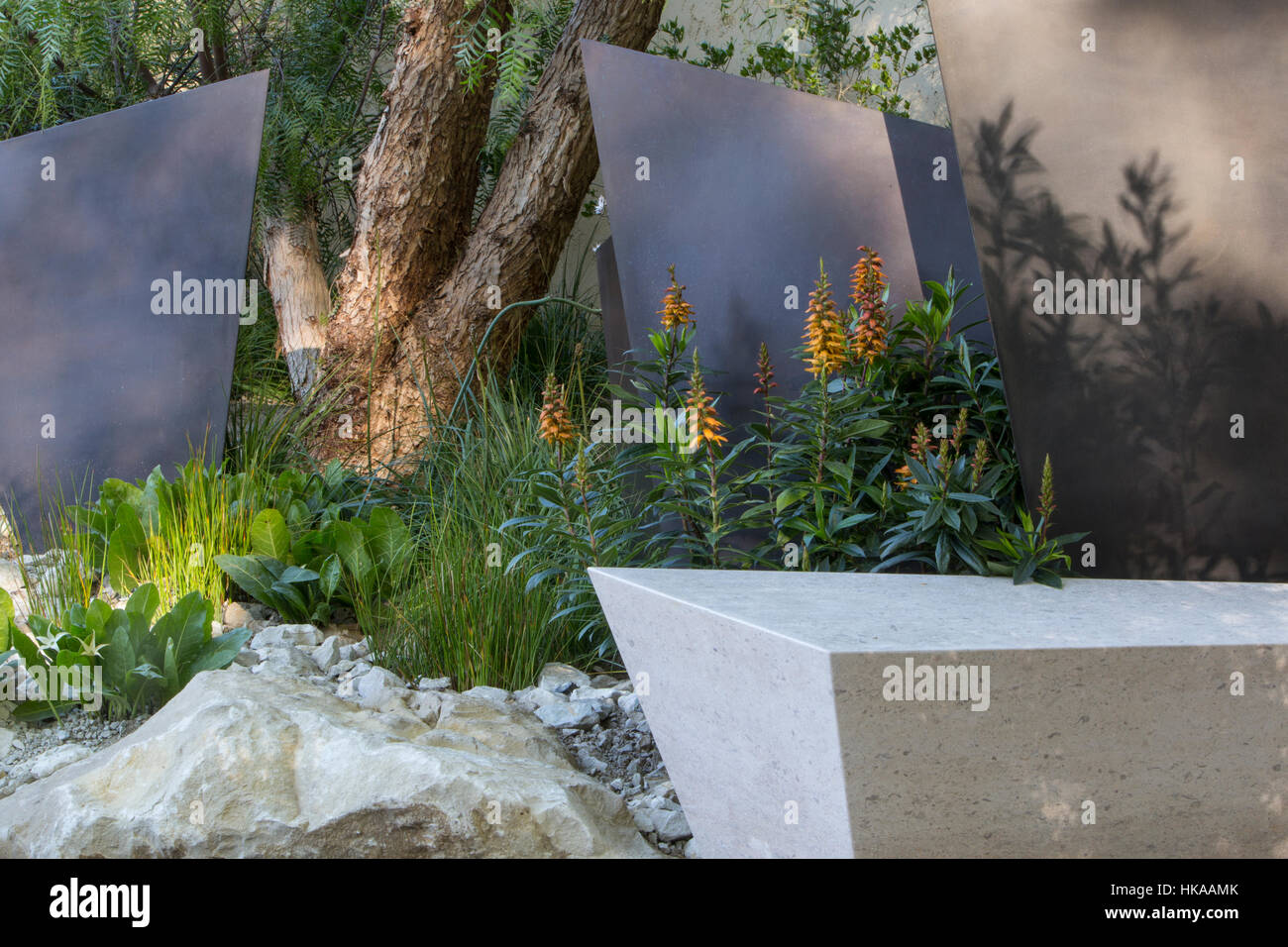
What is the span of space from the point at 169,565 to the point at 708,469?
1.52m

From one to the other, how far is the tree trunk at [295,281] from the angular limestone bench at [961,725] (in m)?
3.68

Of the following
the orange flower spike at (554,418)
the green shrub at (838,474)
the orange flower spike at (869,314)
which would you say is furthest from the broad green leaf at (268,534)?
the orange flower spike at (869,314)

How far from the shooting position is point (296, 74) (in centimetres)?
504

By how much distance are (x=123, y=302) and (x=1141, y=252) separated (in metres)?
3.16

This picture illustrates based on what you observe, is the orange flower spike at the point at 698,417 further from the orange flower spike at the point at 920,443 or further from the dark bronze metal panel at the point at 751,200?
the dark bronze metal panel at the point at 751,200

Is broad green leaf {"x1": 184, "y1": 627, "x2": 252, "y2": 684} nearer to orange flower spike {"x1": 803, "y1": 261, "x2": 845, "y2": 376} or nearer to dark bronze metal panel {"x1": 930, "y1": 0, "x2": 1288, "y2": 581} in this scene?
orange flower spike {"x1": 803, "y1": 261, "x2": 845, "y2": 376}

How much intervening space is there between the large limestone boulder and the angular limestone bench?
0.93 ft

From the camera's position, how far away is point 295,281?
5176mm

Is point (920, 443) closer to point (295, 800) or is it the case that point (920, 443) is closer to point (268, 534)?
point (295, 800)

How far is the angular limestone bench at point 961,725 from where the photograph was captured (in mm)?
1551

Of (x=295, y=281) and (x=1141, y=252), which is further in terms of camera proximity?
(x=295, y=281)

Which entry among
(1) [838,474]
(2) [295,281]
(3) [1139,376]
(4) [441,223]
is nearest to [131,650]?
(1) [838,474]

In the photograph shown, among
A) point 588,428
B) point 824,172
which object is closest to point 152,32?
point 588,428
